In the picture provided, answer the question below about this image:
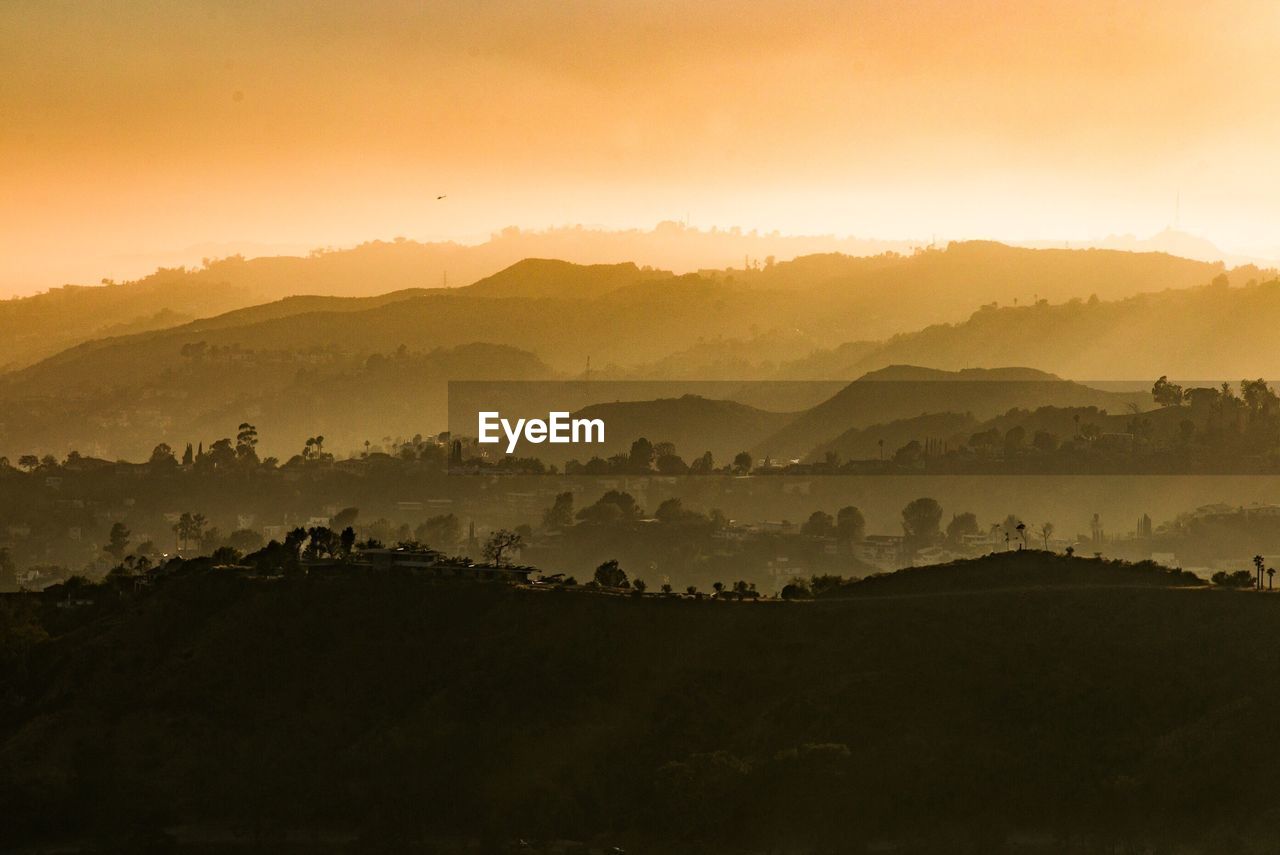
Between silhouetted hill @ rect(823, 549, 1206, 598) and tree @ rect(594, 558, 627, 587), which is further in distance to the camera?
tree @ rect(594, 558, 627, 587)

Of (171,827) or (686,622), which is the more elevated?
(686,622)

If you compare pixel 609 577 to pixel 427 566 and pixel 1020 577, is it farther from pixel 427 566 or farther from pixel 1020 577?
pixel 1020 577

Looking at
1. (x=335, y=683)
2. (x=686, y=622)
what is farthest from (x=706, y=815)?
(x=335, y=683)

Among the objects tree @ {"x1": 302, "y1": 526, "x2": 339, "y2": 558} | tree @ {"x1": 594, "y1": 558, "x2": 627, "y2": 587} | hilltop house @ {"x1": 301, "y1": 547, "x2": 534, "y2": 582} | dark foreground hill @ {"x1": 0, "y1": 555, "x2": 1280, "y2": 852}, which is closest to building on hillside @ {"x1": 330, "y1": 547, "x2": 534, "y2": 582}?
hilltop house @ {"x1": 301, "y1": 547, "x2": 534, "y2": 582}

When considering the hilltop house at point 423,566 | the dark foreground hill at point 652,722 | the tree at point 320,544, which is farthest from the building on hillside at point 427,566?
the tree at point 320,544

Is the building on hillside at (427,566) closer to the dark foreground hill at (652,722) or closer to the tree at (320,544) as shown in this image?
the dark foreground hill at (652,722)

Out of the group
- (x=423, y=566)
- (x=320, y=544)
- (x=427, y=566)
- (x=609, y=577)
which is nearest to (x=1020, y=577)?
(x=609, y=577)

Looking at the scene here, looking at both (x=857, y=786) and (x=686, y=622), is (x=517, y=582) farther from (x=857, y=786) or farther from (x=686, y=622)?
(x=857, y=786)

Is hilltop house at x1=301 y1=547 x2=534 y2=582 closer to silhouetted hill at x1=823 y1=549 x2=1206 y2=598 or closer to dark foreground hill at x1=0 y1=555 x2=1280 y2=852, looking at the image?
dark foreground hill at x1=0 y1=555 x2=1280 y2=852
